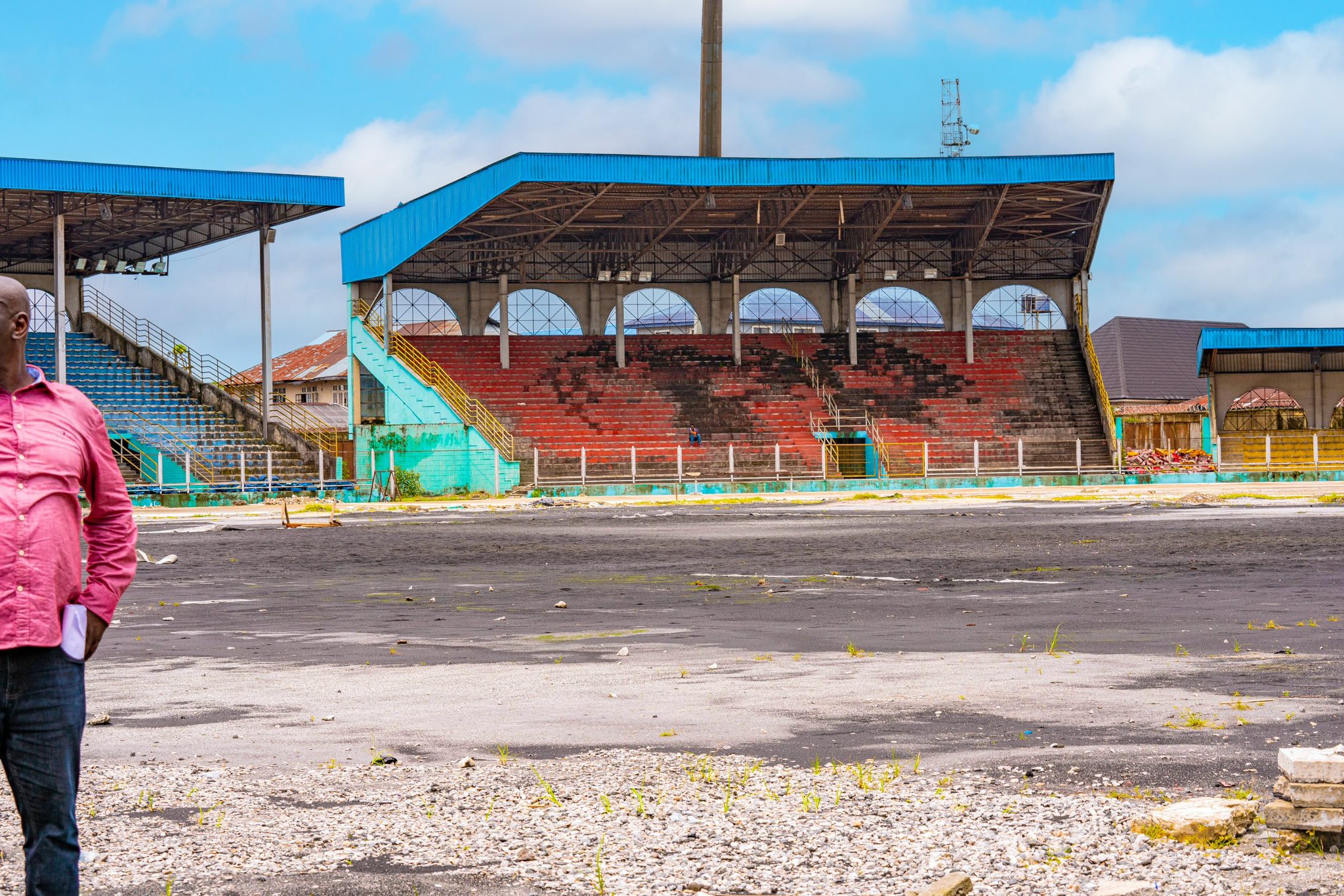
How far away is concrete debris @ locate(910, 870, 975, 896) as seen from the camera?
15.0ft

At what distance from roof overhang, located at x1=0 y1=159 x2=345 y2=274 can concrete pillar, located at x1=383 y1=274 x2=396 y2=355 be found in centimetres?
342

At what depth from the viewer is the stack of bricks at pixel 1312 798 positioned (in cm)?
515

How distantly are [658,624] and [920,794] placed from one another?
22.1ft

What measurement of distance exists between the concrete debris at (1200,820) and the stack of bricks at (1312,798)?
0.11 m

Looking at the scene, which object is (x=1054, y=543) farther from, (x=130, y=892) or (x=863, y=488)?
(x=863, y=488)

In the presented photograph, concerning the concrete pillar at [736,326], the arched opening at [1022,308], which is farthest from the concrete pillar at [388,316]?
the arched opening at [1022,308]

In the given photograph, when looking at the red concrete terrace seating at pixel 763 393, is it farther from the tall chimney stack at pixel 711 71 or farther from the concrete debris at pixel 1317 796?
the concrete debris at pixel 1317 796

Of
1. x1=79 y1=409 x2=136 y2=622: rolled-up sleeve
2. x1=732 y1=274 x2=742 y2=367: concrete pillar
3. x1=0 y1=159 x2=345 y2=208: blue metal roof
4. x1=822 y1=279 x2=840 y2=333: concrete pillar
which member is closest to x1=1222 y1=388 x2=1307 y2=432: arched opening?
x1=822 y1=279 x2=840 y2=333: concrete pillar

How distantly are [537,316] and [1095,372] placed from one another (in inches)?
776

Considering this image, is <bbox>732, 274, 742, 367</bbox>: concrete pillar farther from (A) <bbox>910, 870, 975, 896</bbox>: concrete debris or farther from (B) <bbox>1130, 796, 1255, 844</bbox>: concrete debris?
(A) <bbox>910, 870, 975, 896</bbox>: concrete debris

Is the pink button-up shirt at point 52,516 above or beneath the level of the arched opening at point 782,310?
beneath

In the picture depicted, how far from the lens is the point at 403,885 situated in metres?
4.96

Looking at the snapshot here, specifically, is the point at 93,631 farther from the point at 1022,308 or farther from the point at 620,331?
the point at 1022,308

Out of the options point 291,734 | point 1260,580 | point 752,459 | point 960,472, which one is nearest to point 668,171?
point 752,459
